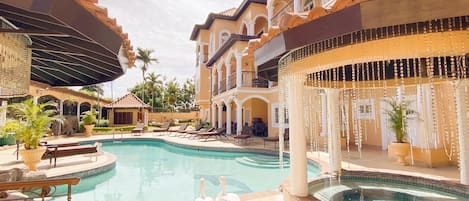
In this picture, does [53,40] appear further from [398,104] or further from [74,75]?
[398,104]

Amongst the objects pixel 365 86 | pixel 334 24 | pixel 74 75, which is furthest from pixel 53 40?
pixel 365 86

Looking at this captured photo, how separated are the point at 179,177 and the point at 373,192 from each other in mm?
6147

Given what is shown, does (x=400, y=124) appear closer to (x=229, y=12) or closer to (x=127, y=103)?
(x=229, y=12)

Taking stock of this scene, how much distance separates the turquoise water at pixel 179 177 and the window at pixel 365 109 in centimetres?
494

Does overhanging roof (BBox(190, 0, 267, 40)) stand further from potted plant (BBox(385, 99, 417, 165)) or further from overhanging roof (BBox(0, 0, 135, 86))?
overhanging roof (BBox(0, 0, 135, 86))

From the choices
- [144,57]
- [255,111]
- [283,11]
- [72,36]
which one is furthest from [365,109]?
[144,57]

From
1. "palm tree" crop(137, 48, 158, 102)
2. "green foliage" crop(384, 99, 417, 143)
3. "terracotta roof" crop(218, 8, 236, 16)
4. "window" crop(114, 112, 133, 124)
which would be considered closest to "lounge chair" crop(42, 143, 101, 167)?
"green foliage" crop(384, 99, 417, 143)

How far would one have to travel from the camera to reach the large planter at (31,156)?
25.5 feet

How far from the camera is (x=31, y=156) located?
25.8 feet

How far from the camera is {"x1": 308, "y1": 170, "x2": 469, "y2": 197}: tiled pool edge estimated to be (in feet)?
18.0

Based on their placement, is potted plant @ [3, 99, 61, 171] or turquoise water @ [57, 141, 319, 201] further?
potted plant @ [3, 99, 61, 171]

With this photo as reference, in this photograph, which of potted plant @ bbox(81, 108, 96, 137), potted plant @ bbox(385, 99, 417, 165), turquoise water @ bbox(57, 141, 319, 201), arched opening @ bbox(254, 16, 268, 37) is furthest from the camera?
potted plant @ bbox(81, 108, 96, 137)

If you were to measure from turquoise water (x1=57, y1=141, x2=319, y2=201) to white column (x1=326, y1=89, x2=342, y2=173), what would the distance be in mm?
1419

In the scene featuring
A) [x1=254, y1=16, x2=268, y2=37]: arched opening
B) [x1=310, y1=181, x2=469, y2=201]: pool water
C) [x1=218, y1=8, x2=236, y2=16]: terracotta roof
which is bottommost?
[x1=310, y1=181, x2=469, y2=201]: pool water
